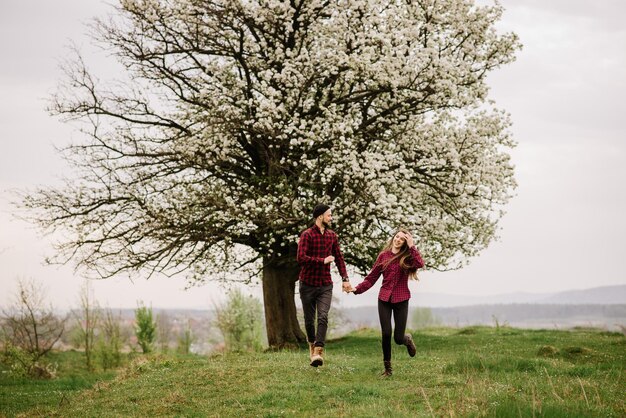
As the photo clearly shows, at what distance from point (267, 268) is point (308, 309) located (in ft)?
41.2

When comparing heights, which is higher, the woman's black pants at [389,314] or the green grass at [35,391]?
the woman's black pants at [389,314]

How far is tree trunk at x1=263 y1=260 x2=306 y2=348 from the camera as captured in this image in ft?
81.9

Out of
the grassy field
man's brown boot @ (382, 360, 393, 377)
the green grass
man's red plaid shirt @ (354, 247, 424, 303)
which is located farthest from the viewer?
the green grass

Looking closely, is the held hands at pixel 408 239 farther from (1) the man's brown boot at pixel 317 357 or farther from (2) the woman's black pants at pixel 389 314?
(1) the man's brown boot at pixel 317 357

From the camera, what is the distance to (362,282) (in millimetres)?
12633

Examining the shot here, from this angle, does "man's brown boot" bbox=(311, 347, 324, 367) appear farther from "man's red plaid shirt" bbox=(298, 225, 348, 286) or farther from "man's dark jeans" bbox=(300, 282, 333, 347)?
"man's red plaid shirt" bbox=(298, 225, 348, 286)

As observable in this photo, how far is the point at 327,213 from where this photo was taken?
12.9 meters

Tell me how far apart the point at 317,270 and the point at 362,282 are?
1.02m

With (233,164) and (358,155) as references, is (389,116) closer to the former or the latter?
(358,155)

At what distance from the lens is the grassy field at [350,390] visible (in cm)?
935

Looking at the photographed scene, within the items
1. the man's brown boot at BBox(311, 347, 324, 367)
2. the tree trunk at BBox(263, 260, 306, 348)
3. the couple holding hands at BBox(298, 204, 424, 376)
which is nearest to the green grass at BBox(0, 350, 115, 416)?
the man's brown boot at BBox(311, 347, 324, 367)

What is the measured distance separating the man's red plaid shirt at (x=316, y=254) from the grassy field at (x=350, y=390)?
201cm

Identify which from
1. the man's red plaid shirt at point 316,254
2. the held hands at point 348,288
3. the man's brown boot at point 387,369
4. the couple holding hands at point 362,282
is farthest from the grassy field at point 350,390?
the man's red plaid shirt at point 316,254

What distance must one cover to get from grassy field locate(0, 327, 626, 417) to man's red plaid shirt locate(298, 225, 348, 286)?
201cm
